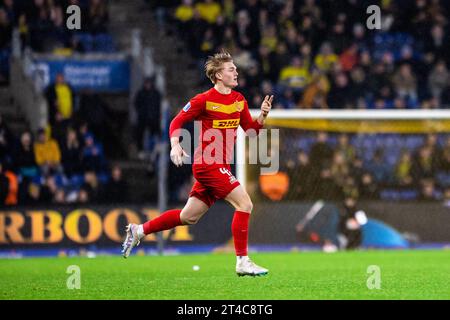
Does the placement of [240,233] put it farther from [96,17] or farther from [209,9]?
[209,9]

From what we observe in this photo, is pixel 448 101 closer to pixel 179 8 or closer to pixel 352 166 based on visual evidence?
pixel 352 166

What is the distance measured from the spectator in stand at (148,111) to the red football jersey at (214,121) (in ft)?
32.4

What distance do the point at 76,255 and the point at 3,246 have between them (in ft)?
4.10

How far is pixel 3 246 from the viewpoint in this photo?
1752 centimetres

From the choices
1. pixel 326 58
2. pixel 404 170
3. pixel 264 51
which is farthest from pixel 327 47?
pixel 404 170

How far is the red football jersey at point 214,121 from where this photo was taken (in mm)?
10047

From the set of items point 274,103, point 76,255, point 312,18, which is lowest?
point 76,255

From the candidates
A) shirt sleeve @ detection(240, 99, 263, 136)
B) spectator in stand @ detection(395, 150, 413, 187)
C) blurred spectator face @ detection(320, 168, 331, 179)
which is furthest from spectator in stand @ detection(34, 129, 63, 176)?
shirt sleeve @ detection(240, 99, 263, 136)

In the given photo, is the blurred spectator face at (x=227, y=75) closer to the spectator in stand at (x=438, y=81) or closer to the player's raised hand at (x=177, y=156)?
the player's raised hand at (x=177, y=156)

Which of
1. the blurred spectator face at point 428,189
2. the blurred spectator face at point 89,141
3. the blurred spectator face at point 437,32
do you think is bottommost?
the blurred spectator face at point 428,189

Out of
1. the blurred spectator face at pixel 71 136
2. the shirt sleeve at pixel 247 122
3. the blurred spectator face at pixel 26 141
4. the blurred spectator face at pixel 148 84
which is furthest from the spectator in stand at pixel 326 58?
the shirt sleeve at pixel 247 122

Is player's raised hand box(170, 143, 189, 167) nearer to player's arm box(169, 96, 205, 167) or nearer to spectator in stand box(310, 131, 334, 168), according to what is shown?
player's arm box(169, 96, 205, 167)
